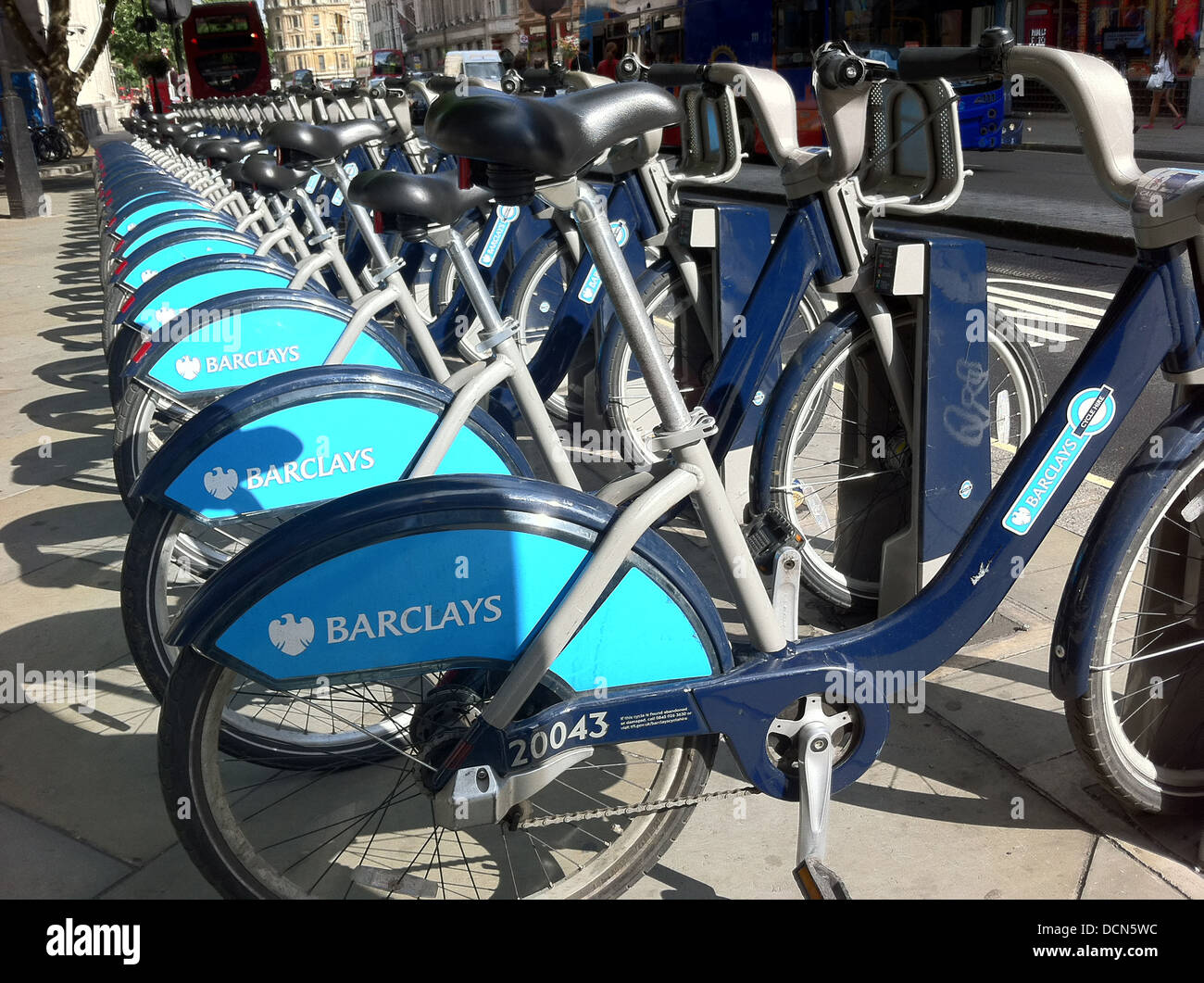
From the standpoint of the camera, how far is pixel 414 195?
264cm

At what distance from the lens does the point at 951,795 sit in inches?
96.3

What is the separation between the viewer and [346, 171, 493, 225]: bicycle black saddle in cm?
265

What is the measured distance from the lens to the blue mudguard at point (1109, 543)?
6.54 feet

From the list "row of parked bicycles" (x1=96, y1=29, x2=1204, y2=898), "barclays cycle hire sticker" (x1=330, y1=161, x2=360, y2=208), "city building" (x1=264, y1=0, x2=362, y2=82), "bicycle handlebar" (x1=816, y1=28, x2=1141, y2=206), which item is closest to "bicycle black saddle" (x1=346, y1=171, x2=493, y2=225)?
"row of parked bicycles" (x1=96, y1=29, x2=1204, y2=898)

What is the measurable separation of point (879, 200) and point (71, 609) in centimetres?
272

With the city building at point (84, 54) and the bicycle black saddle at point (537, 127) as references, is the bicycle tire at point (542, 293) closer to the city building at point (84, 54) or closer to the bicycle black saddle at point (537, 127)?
the bicycle black saddle at point (537, 127)

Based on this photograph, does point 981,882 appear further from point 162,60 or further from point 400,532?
point 162,60

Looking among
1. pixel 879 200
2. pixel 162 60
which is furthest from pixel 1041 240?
pixel 162 60

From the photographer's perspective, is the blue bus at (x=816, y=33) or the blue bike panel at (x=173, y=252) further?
the blue bus at (x=816, y=33)

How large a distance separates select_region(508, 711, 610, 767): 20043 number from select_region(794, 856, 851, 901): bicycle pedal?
437 mm

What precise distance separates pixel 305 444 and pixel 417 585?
3.17 feet

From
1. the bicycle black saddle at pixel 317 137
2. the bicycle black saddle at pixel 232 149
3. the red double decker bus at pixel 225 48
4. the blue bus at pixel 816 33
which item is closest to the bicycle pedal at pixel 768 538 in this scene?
the bicycle black saddle at pixel 317 137

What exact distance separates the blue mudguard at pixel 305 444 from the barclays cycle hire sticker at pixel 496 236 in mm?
2560

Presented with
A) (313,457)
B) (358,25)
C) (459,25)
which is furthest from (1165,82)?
(358,25)
